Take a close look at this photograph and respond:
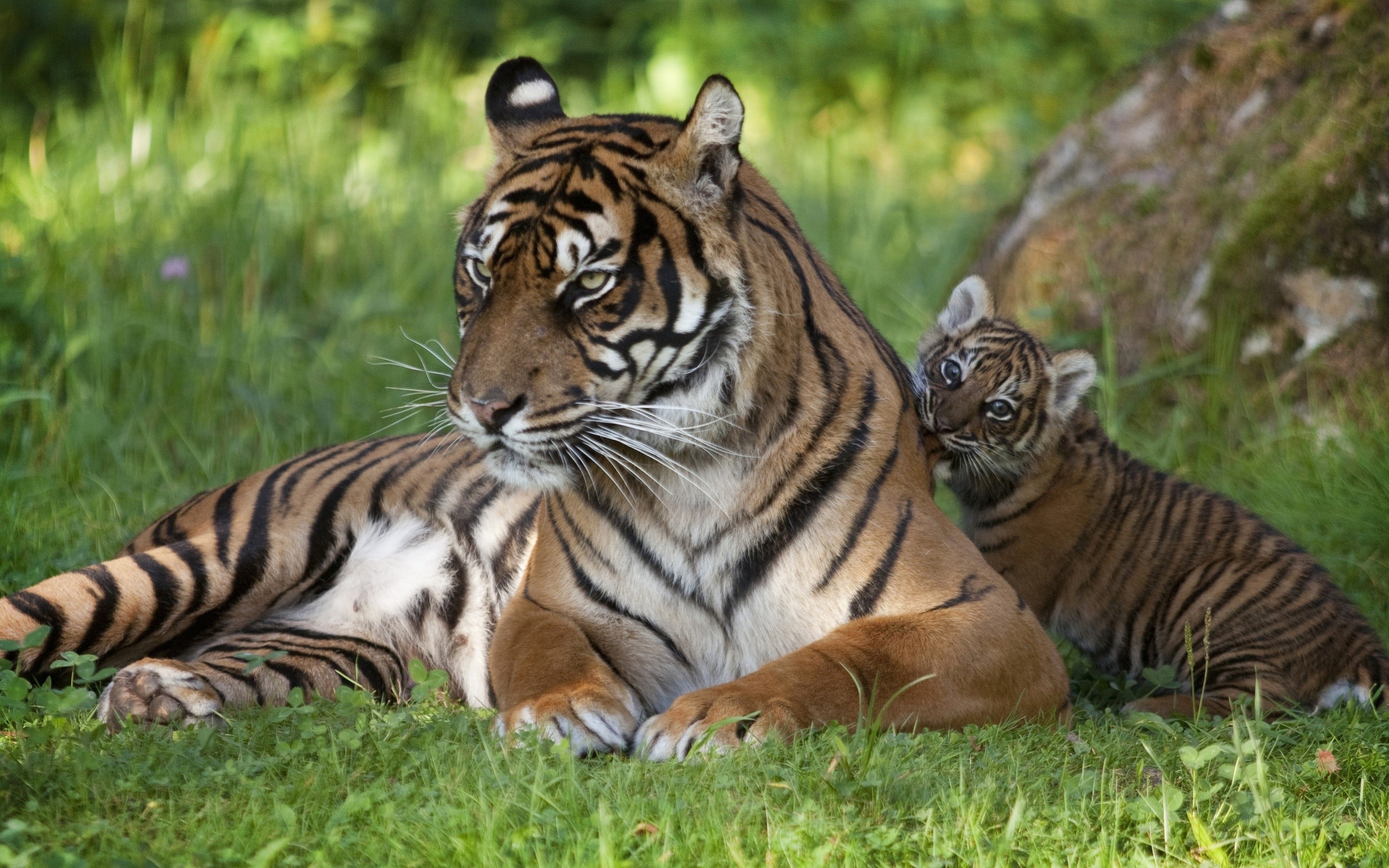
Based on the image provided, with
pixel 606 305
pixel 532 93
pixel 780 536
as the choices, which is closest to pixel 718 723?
pixel 780 536


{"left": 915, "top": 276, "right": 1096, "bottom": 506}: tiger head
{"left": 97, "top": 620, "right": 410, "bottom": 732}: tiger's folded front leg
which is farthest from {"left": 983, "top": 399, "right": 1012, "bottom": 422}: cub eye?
{"left": 97, "top": 620, "right": 410, "bottom": 732}: tiger's folded front leg

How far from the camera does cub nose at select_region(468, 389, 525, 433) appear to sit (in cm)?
264

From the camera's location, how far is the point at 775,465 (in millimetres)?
2914

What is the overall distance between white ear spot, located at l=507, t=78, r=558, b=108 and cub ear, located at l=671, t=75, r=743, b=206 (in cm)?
63

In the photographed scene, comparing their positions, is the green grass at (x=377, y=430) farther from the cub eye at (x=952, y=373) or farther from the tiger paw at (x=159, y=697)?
the cub eye at (x=952, y=373)

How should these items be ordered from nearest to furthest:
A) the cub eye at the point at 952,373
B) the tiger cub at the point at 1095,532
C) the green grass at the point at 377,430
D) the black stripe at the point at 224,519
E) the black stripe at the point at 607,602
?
the green grass at the point at 377,430, the black stripe at the point at 607,602, the black stripe at the point at 224,519, the tiger cub at the point at 1095,532, the cub eye at the point at 952,373

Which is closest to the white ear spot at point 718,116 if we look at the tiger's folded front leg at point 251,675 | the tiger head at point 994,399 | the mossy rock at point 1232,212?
the tiger head at point 994,399

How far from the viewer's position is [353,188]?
276 inches

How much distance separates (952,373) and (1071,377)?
364 mm

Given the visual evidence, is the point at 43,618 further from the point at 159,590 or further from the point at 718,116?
the point at 718,116

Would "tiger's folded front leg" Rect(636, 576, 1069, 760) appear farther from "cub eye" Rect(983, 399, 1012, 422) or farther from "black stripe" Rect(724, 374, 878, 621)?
"cub eye" Rect(983, 399, 1012, 422)

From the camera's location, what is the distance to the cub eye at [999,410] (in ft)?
12.5

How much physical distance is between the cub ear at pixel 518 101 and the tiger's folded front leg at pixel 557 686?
3.72ft

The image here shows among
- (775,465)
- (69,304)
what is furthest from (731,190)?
(69,304)
